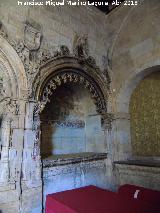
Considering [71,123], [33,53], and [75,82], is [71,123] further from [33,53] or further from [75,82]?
[33,53]

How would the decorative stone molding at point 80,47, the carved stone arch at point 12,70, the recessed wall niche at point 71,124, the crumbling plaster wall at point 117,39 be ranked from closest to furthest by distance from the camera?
the carved stone arch at point 12,70 → the crumbling plaster wall at point 117,39 → the decorative stone molding at point 80,47 → the recessed wall niche at point 71,124

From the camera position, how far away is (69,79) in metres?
4.31

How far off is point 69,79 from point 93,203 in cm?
254

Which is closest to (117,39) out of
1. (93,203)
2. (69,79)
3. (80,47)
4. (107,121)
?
(80,47)

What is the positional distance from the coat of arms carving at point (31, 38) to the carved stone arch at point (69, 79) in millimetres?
394

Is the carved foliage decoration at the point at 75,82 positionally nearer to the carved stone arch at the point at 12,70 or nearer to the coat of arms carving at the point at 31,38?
the carved stone arch at the point at 12,70

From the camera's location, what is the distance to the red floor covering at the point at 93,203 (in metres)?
2.51

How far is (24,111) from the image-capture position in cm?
330

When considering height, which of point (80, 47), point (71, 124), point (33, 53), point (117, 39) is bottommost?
point (71, 124)

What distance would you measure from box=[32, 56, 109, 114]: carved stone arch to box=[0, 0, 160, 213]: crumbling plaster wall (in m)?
0.33

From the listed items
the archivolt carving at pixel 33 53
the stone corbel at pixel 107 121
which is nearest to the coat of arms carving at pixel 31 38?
the archivolt carving at pixel 33 53

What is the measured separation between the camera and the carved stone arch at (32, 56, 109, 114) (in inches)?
144

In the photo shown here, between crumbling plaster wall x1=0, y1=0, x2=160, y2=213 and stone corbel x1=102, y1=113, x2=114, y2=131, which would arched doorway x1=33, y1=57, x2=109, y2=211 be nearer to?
stone corbel x1=102, y1=113, x2=114, y2=131

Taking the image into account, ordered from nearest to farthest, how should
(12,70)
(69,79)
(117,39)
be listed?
(12,70) < (69,79) < (117,39)
